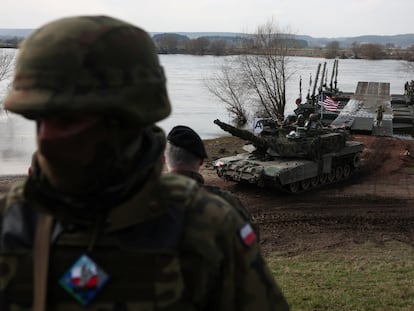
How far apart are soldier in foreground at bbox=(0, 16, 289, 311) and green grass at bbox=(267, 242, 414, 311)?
5.48 metres

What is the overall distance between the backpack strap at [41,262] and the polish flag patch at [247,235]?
0.53m

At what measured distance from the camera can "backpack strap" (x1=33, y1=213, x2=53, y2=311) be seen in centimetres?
162

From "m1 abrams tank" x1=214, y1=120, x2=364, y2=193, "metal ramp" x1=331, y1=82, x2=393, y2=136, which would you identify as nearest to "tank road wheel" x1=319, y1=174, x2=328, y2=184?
"m1 abrams tank" x1=214, y1=120, x2=364, y2=193

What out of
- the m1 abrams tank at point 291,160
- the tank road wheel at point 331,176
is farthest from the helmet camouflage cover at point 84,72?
the tank road wheel at point 331,176

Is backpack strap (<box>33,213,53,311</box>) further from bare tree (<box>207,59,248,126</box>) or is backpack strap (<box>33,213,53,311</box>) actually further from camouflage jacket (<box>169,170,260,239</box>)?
bare tree (<box>207,59,248,126</box>)

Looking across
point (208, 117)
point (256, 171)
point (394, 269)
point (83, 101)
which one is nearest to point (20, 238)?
point (83, 101)

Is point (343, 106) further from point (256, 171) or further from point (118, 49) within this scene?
point (118, 49)

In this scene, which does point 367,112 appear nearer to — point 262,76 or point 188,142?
point 262,76

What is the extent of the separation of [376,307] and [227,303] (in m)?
5.61

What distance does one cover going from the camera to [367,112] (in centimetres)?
3175

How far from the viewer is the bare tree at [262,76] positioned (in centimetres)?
3419

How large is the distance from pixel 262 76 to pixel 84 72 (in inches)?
1297

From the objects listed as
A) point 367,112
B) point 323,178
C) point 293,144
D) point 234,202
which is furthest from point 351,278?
point 367,112

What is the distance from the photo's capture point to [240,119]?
118 feet
